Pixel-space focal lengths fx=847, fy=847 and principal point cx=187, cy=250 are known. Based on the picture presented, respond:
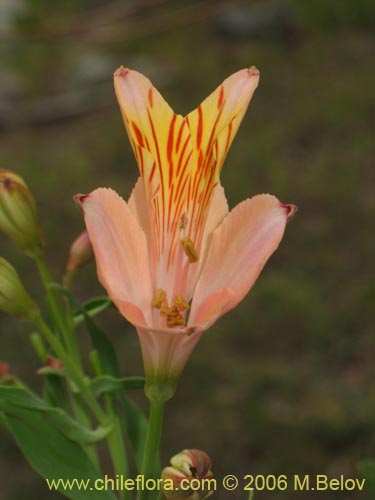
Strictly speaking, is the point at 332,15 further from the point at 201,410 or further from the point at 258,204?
the point at 201,410

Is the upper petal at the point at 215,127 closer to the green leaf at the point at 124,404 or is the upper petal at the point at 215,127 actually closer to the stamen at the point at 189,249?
the stamen at the point at 189,249

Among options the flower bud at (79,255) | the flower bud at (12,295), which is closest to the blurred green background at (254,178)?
the flower bud at (79,255)

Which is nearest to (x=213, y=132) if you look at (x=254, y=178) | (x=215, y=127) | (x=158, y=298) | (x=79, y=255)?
(x=215, y=127)

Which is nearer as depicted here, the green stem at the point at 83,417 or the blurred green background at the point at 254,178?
the green stem at the point at 83,417

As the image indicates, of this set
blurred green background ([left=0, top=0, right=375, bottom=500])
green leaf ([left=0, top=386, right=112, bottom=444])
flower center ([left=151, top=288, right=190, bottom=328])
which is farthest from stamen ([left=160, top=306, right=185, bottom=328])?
blurred green background ([left=0, top=0, right=375, bottom=500])

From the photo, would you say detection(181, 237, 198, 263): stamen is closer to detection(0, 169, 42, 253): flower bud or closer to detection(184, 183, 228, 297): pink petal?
detection(184, 183, 228, 297): pink petal
